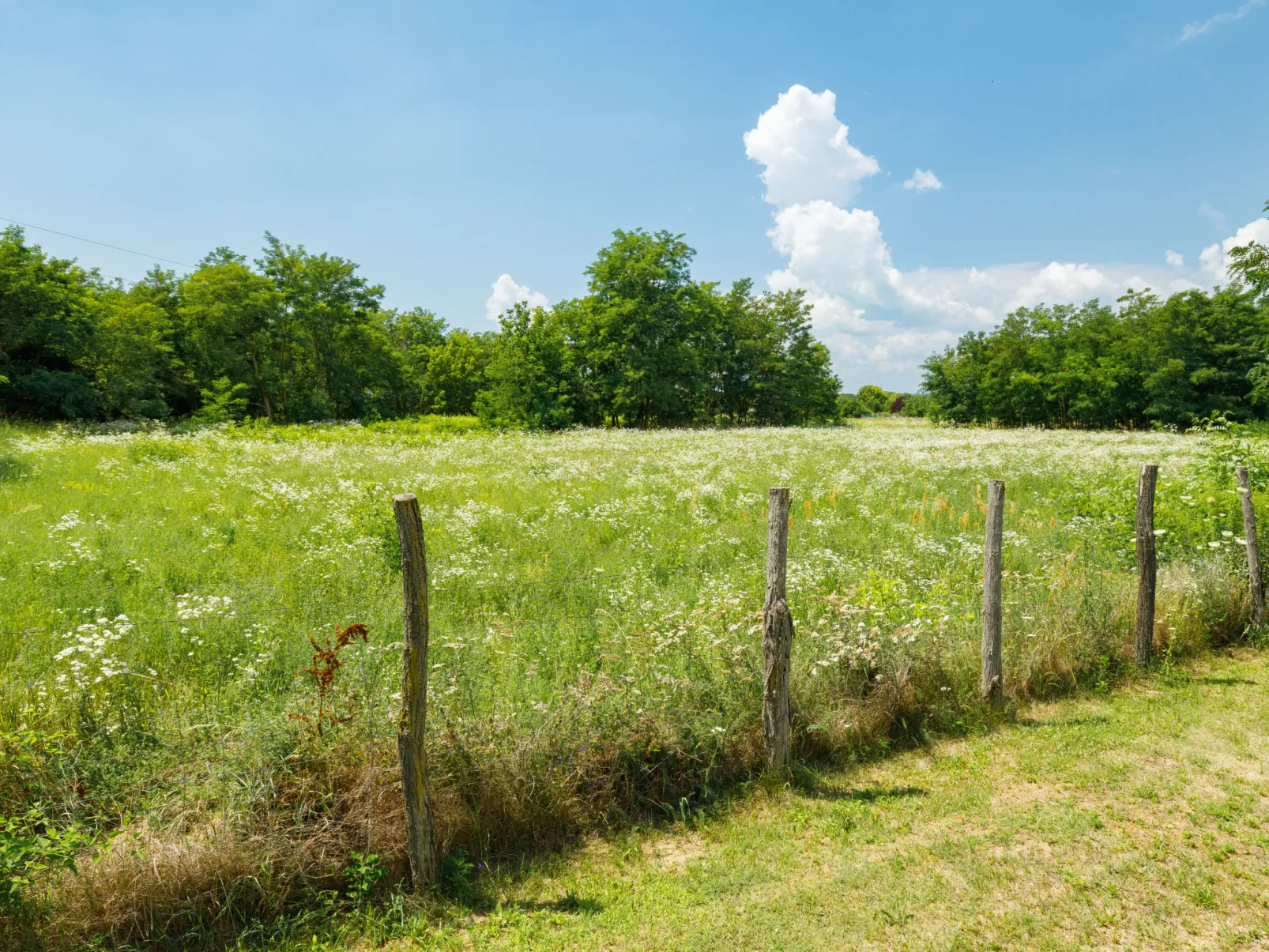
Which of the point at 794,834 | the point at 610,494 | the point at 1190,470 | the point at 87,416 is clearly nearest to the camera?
the point at 794,834

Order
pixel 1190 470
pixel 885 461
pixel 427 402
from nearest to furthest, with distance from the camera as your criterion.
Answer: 1. pixel 1190 470
2. pixel 885 461
3. pixel 427 402

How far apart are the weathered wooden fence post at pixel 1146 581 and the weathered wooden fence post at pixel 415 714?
25.3 feet

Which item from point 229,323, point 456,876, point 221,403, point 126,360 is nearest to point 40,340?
point 126,360

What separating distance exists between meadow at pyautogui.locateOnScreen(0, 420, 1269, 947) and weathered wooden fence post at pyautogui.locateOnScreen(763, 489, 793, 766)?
8.1 inches

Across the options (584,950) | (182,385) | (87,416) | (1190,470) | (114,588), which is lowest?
(584,950)

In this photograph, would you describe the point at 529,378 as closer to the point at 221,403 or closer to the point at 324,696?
the point at 221,403

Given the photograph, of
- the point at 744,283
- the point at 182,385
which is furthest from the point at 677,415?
the point at 182,385

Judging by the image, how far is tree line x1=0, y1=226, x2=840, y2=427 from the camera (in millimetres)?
30438

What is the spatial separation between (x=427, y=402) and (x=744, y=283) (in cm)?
3850

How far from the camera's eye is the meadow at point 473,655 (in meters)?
3.65

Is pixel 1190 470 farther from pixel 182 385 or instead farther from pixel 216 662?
pixel 182 385

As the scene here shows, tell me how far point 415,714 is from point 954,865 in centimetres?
371

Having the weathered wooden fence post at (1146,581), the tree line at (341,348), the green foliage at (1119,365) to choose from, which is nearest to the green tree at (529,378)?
the tree line at (341,348)

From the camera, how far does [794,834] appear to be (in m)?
4.23
